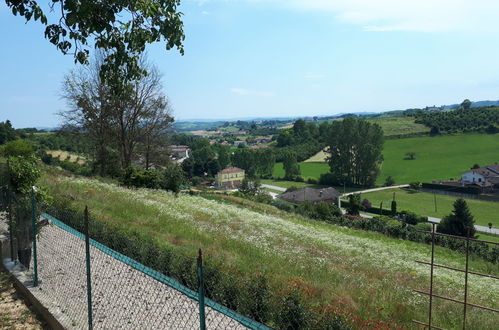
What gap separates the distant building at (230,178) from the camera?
116250 millimetres

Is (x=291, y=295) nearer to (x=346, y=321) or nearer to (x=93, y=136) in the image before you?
(x=346, y=321)

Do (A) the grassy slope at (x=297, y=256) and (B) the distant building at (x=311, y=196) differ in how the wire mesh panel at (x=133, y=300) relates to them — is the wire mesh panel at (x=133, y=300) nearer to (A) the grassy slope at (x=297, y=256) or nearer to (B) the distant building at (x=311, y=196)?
(A) the grassy slope at (x=297, y=256)

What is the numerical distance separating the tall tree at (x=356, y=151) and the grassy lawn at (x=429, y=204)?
1004cm

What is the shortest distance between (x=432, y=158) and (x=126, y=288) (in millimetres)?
118059

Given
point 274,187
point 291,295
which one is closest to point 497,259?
point 291,295

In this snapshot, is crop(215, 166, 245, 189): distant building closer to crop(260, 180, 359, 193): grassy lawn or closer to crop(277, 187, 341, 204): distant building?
crop(260, 180, 359, 193): grassy lawn

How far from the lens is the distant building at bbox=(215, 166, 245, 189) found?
116250 millimetres

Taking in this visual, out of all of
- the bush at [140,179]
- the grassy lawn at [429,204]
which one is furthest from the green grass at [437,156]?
the bush at [140,179]

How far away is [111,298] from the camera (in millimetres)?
8125

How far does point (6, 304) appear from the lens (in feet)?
24.2

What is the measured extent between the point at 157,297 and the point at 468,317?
7.33 meters

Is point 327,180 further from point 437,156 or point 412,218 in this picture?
point 412,218

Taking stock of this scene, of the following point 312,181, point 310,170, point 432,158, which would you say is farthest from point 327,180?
point 432,158

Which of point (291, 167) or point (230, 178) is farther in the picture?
point (230, 178)
